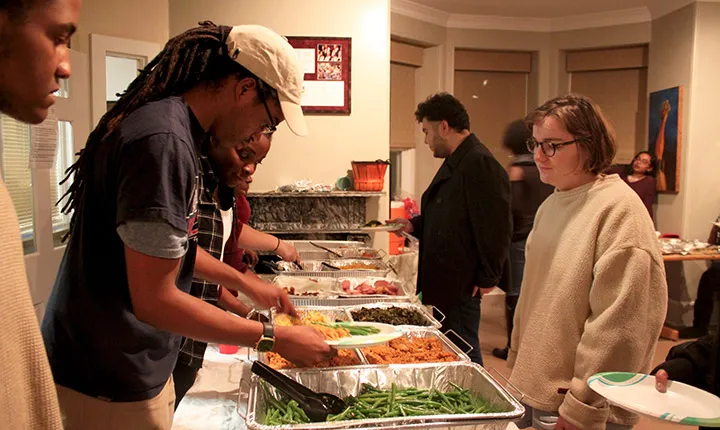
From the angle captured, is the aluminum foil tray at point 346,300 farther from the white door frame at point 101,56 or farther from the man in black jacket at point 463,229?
the white door frame at point 101,56

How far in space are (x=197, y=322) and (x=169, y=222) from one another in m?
0.21

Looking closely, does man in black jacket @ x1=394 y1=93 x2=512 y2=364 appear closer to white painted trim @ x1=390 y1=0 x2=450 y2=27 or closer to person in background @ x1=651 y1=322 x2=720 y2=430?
person in background @ x1=651 y1=322 x2=720 y2=430

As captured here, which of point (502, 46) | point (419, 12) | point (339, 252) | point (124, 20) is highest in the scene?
point (419, 12)

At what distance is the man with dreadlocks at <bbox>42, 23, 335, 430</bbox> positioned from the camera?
959 mm

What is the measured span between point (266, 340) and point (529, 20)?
5491mm

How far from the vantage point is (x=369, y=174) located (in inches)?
152

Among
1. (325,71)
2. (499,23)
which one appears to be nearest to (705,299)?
(499,23)

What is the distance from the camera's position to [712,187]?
504 centimetres

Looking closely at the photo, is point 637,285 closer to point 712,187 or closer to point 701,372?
point 701,372

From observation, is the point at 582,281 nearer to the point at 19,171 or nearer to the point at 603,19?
the point at 19,171

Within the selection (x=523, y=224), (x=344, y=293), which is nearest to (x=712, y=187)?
(x=523, y=224)

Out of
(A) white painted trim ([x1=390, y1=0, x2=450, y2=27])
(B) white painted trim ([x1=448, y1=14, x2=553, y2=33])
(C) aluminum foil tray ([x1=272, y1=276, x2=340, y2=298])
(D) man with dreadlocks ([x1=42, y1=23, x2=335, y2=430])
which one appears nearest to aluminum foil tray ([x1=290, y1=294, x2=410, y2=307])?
(C) aluminum foil tray ([x1=272, y1=276, x2=340, y2=298])

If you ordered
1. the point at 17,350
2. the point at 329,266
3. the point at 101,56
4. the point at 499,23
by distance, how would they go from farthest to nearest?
the point at 499,23 < the point at 101,56 < the point at 329,266 < the point at 17,350

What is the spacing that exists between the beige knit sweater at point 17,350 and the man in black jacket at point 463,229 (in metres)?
2.30
